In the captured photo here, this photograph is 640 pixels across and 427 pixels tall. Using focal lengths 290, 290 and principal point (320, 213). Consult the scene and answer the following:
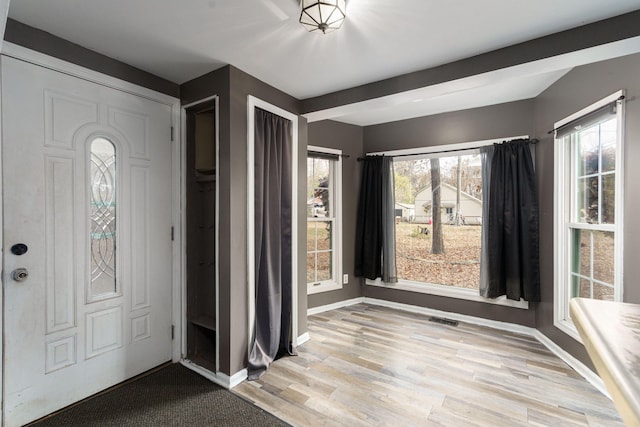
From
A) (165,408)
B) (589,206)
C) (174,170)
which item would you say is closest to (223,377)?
(165,408)

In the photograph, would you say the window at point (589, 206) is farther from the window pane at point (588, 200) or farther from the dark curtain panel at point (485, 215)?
the dark curtain panel at point (485, 215)

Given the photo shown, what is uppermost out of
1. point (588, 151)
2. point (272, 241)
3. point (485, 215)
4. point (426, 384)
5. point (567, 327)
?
point (588, 151)

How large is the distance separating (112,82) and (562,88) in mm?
3677

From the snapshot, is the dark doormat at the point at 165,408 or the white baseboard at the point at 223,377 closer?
the dark doormat at the point at 165,408

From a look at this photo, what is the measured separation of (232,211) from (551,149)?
118 inches

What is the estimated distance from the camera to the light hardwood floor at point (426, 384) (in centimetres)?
186

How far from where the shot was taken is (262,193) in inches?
95.3

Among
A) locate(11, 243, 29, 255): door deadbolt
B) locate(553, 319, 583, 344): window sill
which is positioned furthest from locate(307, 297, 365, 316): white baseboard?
locate(11, 243, 29, 255): door deadbolt

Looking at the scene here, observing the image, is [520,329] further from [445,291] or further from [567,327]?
[445,291]

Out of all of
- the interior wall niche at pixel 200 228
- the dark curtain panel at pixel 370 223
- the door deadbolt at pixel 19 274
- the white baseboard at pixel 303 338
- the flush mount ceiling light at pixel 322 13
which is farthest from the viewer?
the dark curtain panel at pixel 370 223

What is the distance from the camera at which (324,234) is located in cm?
386

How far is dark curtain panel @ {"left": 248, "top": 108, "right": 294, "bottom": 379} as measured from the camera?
7.86 ft

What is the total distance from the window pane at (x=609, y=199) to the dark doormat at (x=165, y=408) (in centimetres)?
277

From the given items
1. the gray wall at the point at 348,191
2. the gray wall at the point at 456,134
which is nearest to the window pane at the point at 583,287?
the gray wall at the point at 456,134
